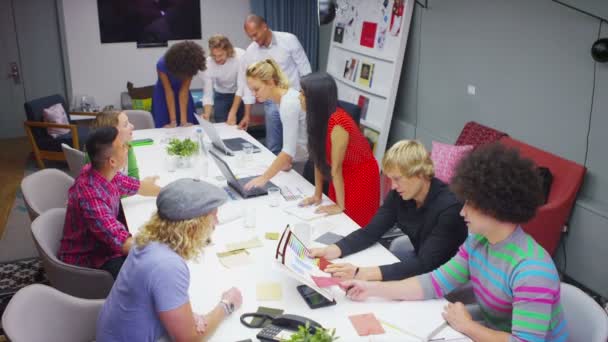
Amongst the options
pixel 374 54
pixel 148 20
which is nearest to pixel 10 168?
pixel 148 20

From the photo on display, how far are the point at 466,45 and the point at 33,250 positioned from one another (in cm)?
397

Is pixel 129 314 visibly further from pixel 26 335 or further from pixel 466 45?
pixel 466 45

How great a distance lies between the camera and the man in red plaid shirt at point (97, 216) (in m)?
2.52

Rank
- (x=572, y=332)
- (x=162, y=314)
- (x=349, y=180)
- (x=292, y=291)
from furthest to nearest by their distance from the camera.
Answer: (x=349, y=180) → (x=292, y=291) → (x=572, y=332) → (x=162, y=314)

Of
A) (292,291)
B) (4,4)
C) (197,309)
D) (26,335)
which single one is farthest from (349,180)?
(4,4)

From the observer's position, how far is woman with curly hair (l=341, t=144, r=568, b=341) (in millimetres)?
1735

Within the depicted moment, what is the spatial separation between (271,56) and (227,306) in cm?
371

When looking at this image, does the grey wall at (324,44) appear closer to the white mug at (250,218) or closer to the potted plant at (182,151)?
the potted plant at (182,151)

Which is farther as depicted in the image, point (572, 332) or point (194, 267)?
point (194, 267)

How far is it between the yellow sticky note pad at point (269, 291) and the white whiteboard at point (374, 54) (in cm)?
354

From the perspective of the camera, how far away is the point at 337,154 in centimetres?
294

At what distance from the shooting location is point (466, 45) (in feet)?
15.3

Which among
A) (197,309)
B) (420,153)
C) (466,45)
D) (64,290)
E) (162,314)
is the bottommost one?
(64,290)

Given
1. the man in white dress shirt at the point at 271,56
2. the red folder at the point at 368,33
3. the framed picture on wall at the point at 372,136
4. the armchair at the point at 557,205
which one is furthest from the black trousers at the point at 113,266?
the red folder at the point at 368,33
